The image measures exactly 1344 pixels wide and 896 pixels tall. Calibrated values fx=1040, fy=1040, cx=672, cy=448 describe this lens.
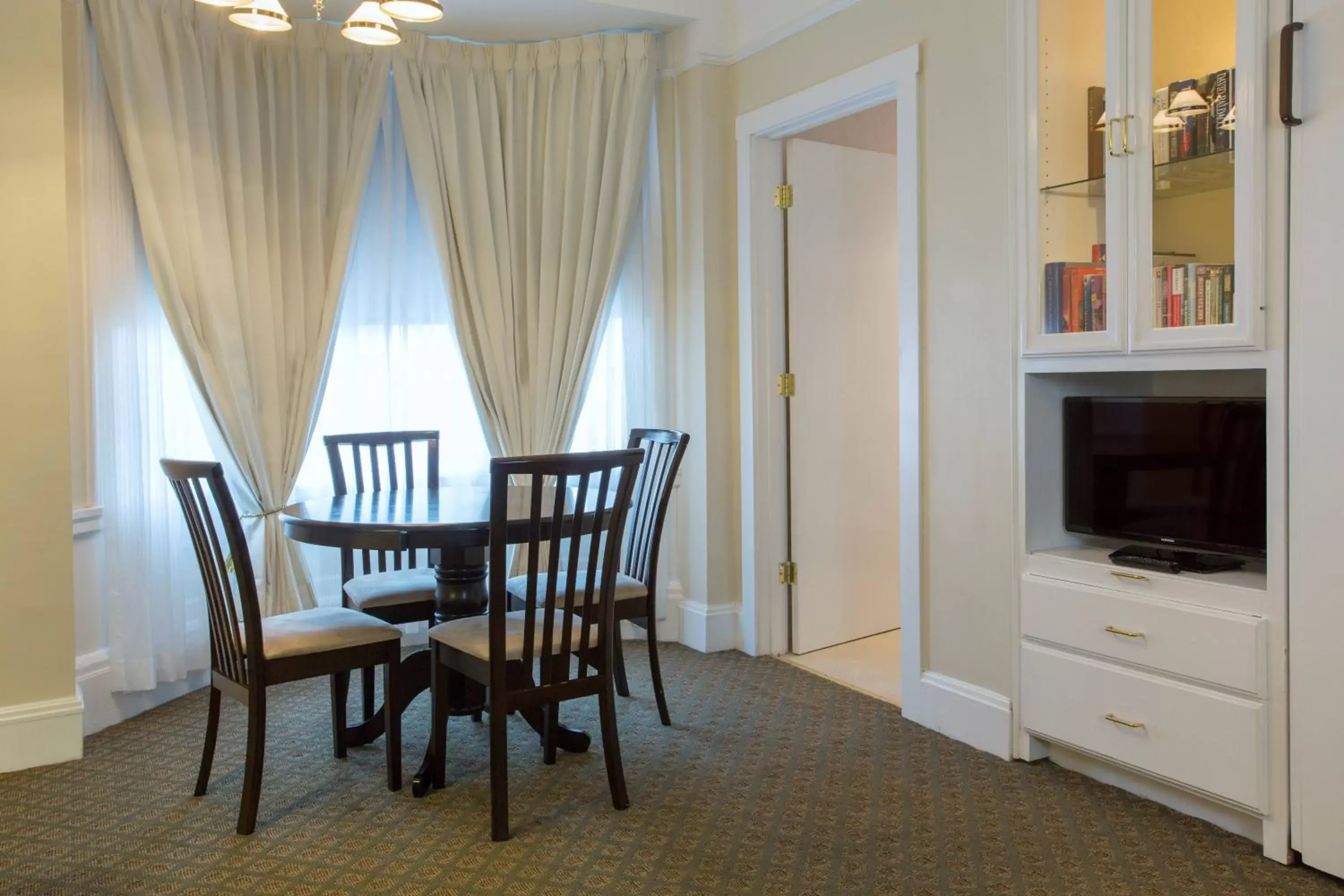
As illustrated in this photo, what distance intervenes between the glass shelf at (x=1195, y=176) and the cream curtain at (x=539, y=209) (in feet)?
7.65

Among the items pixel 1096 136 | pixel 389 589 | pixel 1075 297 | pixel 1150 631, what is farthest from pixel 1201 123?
pixel 389 589

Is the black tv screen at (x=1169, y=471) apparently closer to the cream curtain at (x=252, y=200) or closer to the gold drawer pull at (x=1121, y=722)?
the gold drawer pull at (x=1121, y=722)

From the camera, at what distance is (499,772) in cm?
254

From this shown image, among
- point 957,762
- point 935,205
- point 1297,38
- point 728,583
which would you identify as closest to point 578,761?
point 957,762

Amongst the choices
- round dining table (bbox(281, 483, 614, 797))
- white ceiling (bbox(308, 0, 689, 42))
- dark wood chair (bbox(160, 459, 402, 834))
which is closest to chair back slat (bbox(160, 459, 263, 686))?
dark wood chair (bbox(160, 459, 402, 834))

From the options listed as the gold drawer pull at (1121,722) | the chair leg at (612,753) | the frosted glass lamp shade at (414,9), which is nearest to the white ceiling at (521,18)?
the frosted glass lamp shade at (414,9)

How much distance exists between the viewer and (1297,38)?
2250mm

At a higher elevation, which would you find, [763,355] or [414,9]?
[414,9]

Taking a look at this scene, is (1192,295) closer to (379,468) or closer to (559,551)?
(559,551)

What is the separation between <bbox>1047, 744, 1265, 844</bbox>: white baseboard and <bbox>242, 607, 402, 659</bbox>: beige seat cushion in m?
1.92

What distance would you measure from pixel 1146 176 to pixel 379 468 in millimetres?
2768

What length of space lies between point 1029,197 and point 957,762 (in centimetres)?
163

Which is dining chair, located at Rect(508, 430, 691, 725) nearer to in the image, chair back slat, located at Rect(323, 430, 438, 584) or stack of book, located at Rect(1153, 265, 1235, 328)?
chair back slat, located at Rect(323, 430, 438, 584)

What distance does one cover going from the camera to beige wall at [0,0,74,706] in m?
3.01
